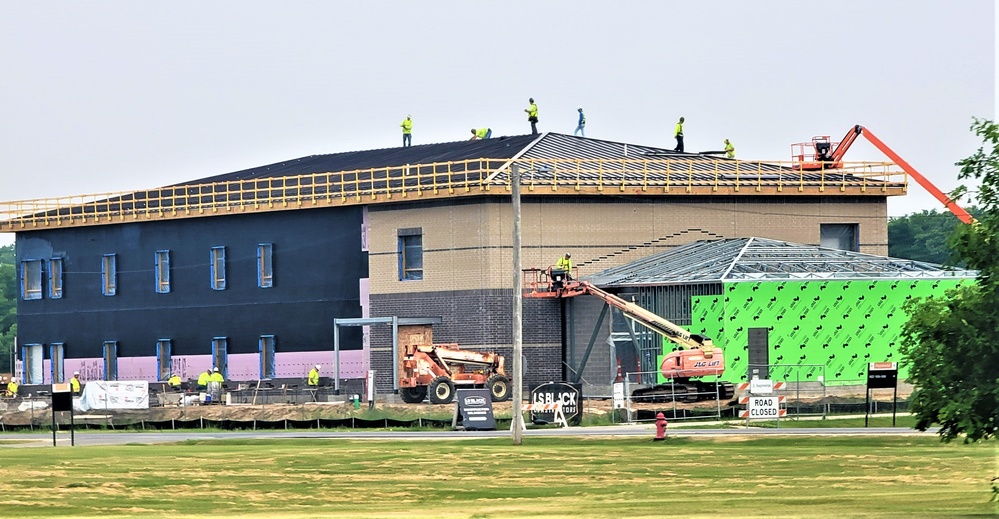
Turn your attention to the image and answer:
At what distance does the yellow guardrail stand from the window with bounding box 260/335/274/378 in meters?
5.66

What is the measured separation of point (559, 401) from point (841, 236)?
2481cm

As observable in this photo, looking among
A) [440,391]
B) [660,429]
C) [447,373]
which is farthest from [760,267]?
[660,429]

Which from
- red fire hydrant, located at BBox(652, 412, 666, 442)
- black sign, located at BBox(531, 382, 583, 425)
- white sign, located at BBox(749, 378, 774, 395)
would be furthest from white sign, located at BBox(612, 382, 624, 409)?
red fire hydrant, located at BBox(652, 412, 666, 442)

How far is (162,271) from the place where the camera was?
3455 inches

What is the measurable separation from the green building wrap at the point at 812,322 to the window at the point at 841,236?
36.9ft

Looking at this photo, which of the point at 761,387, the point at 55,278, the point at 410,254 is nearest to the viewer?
the point at 761,387

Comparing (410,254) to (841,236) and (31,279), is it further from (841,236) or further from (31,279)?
(31,279)

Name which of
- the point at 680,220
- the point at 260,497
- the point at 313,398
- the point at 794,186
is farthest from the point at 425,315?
the point at 260,497

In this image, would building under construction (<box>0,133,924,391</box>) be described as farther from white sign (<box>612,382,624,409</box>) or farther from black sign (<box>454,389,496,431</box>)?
black sign (<box>454,389,496,431</box>)

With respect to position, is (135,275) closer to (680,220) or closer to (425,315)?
(425,315)

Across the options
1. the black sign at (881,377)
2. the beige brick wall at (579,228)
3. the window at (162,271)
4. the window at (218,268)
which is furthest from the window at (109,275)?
the black sign at (881,377)

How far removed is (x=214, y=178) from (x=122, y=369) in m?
11.1

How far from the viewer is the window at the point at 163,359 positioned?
8675 centimetres

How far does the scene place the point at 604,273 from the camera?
74.0 m
